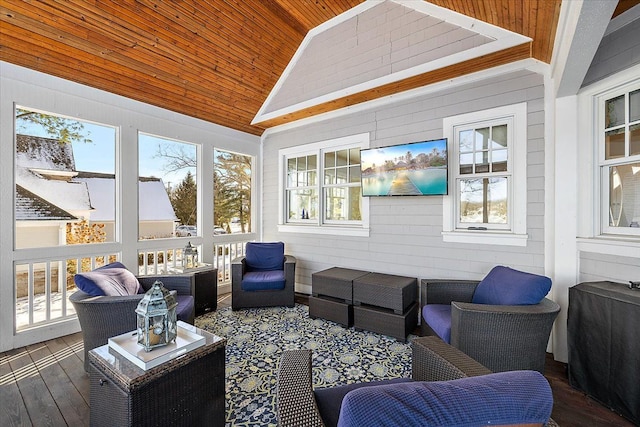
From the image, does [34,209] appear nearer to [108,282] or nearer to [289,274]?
[108,282]

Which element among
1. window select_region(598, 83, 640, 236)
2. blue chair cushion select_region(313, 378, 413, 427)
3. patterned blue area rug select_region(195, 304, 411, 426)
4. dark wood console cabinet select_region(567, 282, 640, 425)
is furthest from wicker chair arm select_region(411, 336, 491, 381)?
window select_region(598, 83, 640, 236)

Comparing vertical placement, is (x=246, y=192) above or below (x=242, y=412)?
above

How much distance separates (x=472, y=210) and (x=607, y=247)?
4.10 ft

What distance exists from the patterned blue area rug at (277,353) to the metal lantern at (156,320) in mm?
831

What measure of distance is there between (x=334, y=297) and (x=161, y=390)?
252 centimetres

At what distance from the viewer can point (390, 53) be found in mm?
3668

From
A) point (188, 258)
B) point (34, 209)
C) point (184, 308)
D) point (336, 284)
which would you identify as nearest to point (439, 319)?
point (336, 284)

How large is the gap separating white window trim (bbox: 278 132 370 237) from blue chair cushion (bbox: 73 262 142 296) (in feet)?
8.68

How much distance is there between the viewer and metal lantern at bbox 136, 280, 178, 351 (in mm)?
1596

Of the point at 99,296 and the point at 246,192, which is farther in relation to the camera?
the point at 246,192

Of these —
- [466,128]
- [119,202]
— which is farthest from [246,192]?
[466,128]

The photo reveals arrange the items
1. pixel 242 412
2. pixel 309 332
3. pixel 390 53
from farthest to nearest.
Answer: pixel 390 53
pixel 309 332
pixel 242 412

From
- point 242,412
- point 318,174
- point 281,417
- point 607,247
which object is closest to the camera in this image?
point 281,417

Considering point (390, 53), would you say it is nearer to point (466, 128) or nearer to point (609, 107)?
point (466, 128)
